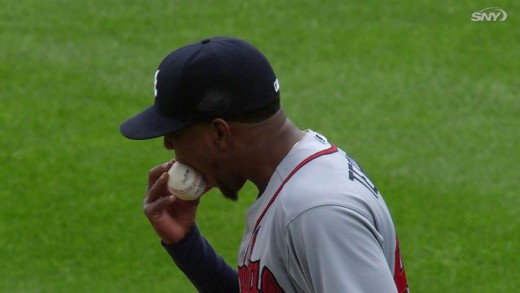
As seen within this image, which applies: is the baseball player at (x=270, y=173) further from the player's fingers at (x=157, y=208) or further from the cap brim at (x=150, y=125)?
the player's fingers at (x=157, y=208)

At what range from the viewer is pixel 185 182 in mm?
3592

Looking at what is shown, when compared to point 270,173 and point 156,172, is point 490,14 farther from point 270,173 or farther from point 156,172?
point 270,173

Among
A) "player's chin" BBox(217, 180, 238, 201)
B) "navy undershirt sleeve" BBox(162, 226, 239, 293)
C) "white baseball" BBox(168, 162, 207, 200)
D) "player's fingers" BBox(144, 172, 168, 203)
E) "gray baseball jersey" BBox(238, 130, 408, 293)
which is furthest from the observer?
"navy undershirt sleeve" BBox(162, 226, 239, 293)

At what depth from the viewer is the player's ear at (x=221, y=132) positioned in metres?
3.19

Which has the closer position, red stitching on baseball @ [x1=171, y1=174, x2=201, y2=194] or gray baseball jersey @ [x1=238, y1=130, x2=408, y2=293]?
gray baseball jersey @ [x1=238, y1=130, x2=408, y2=293]

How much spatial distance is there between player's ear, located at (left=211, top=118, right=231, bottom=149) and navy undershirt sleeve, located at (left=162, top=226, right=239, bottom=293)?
767 mm

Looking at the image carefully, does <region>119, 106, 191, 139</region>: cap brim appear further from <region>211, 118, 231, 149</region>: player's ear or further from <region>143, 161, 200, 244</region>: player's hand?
<region>143, 161, 200, 244</region>: player's hand

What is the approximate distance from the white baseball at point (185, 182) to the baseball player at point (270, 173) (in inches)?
2.2

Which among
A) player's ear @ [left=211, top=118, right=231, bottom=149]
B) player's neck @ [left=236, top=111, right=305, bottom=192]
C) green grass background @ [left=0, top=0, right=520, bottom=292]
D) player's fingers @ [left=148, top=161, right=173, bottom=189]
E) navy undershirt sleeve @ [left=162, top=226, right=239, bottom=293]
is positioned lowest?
green grass background @ [left=0, top=0, right=520, bottom=292]

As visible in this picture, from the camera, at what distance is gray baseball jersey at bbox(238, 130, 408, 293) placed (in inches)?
113

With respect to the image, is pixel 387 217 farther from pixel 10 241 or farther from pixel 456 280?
pixel 10 241

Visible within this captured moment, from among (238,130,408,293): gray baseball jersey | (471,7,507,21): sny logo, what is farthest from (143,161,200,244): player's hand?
(471,7,507,21): sny logo

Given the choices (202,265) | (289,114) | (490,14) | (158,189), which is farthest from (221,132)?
(490,14)

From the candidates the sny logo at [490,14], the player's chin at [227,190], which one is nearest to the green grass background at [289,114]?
the sny logo at [490,14]
